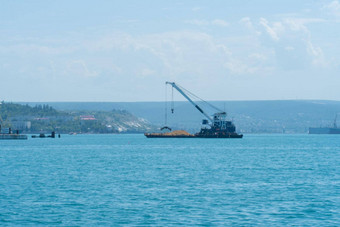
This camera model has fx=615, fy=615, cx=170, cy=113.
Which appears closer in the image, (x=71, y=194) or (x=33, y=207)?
(x=33, y=207)

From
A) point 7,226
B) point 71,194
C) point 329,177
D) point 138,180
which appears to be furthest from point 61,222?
point 329,177

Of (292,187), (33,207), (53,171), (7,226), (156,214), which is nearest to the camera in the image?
(7,226)

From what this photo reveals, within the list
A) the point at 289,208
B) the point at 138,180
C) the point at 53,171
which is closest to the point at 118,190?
the point at 138,180

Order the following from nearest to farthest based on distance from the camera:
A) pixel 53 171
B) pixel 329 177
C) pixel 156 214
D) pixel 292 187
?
pixel 156 214
pixel 292 187
pixel 329 177
pixel 53 171

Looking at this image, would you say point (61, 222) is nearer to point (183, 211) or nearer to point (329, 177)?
point (183, 211)

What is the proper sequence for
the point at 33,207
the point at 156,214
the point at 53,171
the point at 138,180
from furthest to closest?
1. the point at 53,171
2. the point at 138,180
3. the point at 33,207
4. the point at 156,214

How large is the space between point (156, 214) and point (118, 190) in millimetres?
12474

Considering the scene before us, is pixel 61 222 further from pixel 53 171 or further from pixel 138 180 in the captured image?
pixel 53 171

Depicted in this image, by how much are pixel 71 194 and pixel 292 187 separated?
1906 cm

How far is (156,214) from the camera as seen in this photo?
38.9 metres

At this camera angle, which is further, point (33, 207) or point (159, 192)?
point (159, 192)

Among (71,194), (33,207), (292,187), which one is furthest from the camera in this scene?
(292,187)

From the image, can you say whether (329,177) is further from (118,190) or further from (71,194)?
(71,194)

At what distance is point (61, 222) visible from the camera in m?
36.4
